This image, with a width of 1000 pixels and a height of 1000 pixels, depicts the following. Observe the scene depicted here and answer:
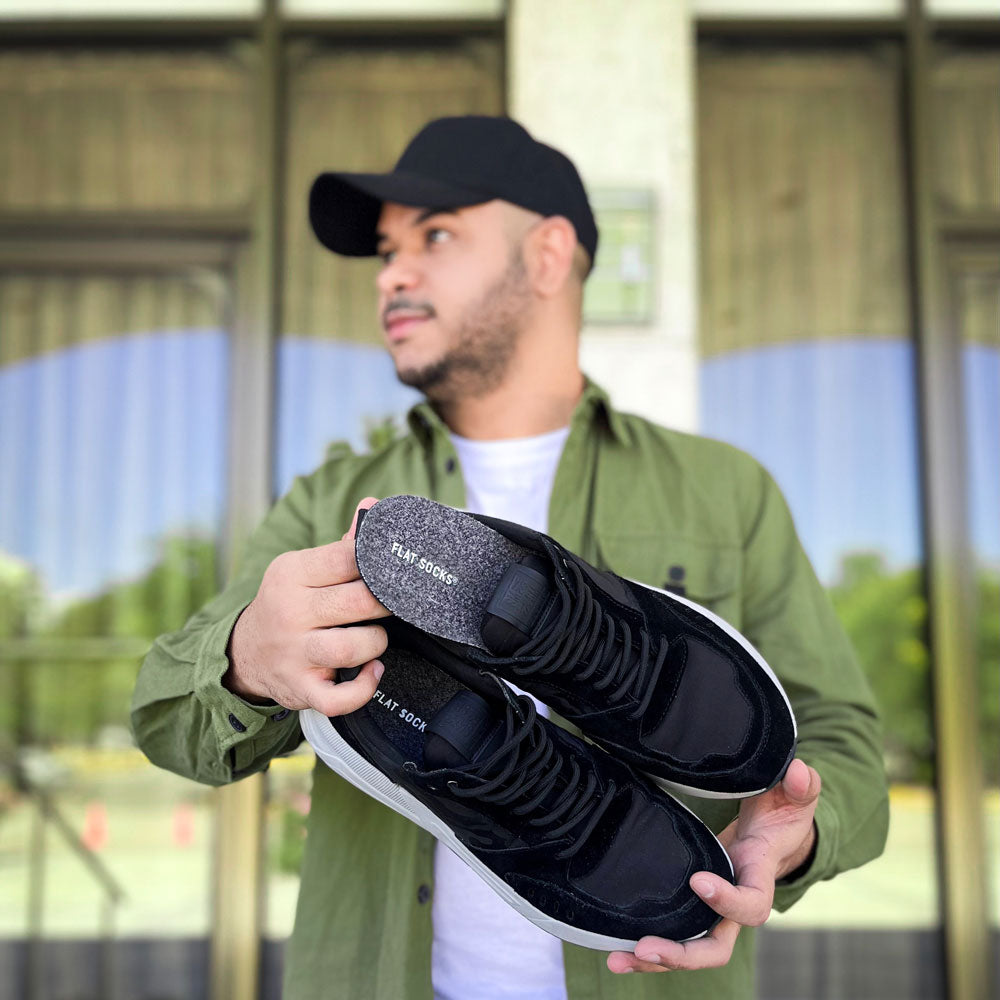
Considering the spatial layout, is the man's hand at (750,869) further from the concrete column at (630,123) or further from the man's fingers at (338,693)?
the concrete column at (630,123)

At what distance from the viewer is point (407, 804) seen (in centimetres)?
116

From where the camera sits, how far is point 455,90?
3432 mm

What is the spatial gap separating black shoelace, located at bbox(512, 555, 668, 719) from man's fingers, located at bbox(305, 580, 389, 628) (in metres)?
0.18

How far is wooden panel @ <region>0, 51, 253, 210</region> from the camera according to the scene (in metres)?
3.45

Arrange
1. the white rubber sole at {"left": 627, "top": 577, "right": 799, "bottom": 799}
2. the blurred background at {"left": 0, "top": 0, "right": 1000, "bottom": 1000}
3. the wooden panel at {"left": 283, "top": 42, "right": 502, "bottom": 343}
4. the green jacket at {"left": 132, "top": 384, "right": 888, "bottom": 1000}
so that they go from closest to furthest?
the white rubber sole at {"left": 627, "top": 577, "right": 799, "bottom": 799} → the green jacket at {"left": 132, "top": 384, "right": 888, "bottom": 1000} → the blurred background at {"left": 0, "top": 0, "right": 1000, "bottom": 1000} → the wooden panel at {"left": 283, "top": 42, "right": 502, "bottom": 343}

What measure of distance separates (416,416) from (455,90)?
2.15 metres

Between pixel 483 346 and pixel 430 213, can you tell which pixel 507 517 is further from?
pixel 430 213

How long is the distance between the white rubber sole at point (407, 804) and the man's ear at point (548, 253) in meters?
0.87

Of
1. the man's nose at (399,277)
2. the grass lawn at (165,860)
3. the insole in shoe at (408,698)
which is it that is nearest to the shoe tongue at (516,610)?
the insole in shoe at (408,698)

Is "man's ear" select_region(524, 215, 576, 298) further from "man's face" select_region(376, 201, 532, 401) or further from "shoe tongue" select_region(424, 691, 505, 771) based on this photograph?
"shoe tongue" select_region(424, 691, 505, 771)

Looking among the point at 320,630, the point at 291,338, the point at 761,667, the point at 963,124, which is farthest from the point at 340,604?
the point at 963,124

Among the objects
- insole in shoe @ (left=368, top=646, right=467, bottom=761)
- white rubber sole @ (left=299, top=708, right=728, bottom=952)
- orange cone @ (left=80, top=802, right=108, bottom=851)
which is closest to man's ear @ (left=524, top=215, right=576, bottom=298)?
insole in shoe @ (left=368, top=646, right=467, bottom=761)

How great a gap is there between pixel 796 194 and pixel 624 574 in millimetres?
2452

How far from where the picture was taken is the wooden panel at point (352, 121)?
11.2ft
